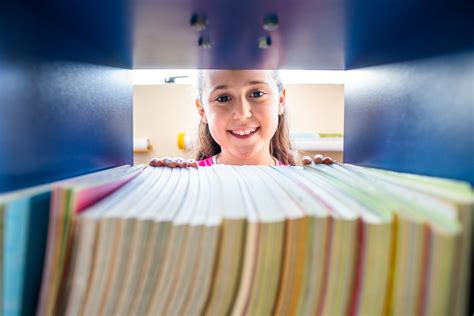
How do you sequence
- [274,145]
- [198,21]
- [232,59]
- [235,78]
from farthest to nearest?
[274,145], [235,78], [232,59], [198,21]

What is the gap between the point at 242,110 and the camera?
1301 millimetres

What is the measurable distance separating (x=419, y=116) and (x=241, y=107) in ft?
2.90

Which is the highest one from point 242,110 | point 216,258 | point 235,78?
point 235,78

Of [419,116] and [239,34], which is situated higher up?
[239,34]

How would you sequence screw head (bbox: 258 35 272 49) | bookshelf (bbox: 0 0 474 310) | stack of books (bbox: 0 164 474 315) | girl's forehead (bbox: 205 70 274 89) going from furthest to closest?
girl's forehead (bbox: 205 70 274 89)
screw head (bbox: 258 35 272 49)
bookshelf (bbox: 0 0 474 310)
stack of books (bbox: 0 164 474 315)

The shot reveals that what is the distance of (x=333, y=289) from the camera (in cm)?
30

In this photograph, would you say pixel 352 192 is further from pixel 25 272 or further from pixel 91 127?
pixel 91 127

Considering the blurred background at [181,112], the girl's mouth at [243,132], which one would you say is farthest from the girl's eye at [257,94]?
the blurred background at [181,112]

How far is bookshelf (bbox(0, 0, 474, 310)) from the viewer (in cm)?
39

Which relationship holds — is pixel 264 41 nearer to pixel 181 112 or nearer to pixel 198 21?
pixel 198 21

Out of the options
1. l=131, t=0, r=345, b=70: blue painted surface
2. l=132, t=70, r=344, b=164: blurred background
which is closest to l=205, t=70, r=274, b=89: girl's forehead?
l=131, t=0, r=345, b=70: blue painted surface

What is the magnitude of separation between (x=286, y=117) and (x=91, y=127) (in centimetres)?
134

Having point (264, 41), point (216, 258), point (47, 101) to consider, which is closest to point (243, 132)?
point (264, 41)

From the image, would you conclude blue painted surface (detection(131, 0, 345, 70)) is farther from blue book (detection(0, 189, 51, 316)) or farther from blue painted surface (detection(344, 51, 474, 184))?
blue book (detection(0, 189, 51, 316))
